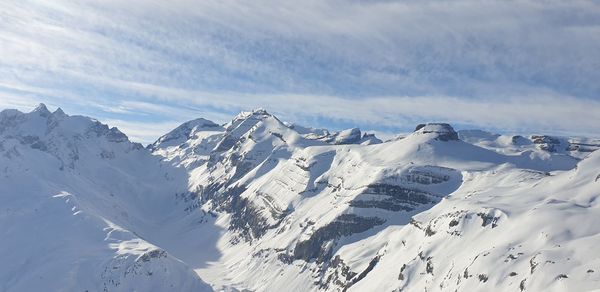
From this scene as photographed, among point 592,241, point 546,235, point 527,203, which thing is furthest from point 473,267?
point 527,203

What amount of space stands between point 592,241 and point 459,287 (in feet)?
98.3

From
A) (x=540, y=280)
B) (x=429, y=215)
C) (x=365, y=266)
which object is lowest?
(x=365, y=266)

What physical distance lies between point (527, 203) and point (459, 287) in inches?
1685

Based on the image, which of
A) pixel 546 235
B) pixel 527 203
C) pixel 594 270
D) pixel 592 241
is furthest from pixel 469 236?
pixel 594 270

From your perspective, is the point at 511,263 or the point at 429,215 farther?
the point at 429,215

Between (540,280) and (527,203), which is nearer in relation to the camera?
(540,280)

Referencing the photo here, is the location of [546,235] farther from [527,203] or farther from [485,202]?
[485,202]

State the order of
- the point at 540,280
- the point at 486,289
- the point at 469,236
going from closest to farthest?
the point at 540,280, the point at 486,289, the point at 469,236

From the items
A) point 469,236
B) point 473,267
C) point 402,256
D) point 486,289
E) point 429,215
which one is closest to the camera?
point 486,289

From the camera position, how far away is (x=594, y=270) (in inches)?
4188

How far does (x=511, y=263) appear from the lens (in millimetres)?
128000

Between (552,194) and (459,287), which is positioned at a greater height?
(552,194)

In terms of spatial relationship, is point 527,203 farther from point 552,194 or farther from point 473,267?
point 473,267

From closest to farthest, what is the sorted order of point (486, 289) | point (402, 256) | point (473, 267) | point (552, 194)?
1. point (486, 289)
2. point (473, 267)
3. point (552, 194)
4. point (402, 256)
